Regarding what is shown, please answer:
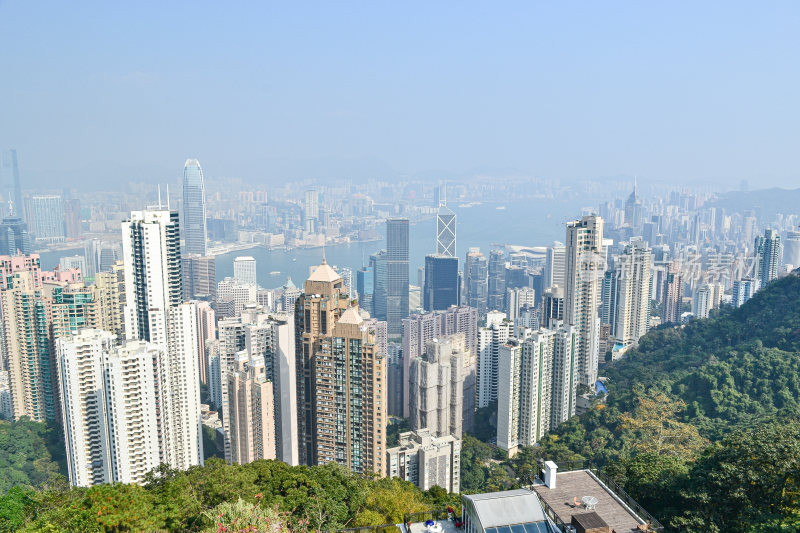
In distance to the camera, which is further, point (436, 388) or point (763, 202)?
point (763, 202)

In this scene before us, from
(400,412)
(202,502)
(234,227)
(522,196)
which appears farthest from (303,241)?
(202,502)

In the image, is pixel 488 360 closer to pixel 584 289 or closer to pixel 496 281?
pixel 584 289

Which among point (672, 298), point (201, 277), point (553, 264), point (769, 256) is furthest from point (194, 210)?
point (769, 256)

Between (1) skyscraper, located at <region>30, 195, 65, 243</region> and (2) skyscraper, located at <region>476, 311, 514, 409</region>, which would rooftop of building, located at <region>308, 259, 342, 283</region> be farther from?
(1) skyscraper, located at <region>30, 195, 65, 243</region>

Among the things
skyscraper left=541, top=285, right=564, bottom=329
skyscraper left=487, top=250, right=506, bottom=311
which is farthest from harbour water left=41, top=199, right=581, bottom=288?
skyscraper left=541, top=285, right=564, bottom=329

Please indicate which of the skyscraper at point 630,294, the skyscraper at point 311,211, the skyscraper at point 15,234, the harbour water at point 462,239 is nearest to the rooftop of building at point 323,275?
the skyscraper at point 15,234

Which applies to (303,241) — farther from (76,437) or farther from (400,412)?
(76,437)

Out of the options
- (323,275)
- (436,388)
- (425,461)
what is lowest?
(425,461)

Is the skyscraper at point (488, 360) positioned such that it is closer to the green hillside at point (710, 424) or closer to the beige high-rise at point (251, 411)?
the green hillside at point (710, 424)
